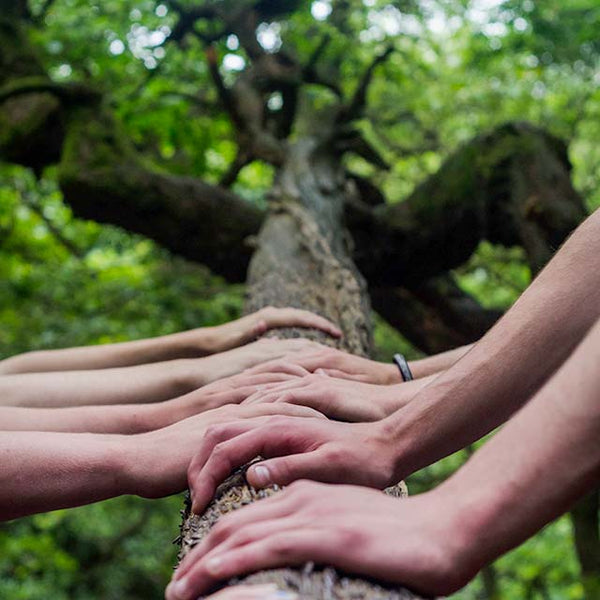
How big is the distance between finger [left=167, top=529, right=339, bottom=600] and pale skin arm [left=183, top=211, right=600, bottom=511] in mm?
432

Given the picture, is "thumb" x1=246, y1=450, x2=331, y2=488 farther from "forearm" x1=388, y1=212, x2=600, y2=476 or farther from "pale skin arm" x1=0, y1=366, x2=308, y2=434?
"pale skin arm" x1=0, y1=366, x2=308, y2=434

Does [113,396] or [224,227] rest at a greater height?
[113,396]

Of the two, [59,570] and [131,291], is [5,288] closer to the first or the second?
[131,291]

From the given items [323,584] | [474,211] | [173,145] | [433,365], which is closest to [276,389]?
[433,365]

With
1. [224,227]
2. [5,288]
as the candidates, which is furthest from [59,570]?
[224,227]

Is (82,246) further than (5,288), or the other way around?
(82,246)

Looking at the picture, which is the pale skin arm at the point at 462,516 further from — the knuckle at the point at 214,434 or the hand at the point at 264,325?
the hand at the point at 264,325

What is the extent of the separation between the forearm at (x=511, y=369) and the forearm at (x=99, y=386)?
1.32m

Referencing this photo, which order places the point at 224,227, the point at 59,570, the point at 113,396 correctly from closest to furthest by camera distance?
the point at 113,396, the point at 224,227, the point at 59,570

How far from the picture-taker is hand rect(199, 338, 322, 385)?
282cm

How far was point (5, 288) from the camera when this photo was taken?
275 inches

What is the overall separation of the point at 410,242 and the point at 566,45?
2242 millimetres

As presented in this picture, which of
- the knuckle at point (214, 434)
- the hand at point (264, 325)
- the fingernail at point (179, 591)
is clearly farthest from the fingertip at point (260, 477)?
the hand at point (264, 325)

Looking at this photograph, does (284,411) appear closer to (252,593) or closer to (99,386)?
(252,593)
